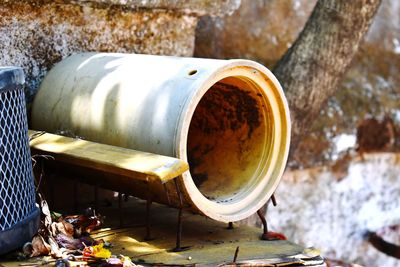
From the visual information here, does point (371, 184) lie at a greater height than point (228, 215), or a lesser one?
lesser

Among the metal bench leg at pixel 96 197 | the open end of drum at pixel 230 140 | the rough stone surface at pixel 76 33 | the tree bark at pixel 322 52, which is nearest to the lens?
the open end of drum at pixel 230 140

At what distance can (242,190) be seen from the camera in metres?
3.31

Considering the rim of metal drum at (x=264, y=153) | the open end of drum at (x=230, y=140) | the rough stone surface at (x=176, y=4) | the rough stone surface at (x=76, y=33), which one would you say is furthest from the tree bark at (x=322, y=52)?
the rim of metal drum at (x=264, y=153)

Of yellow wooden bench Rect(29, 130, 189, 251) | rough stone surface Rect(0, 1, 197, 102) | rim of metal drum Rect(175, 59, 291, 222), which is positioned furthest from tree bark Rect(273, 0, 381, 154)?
yellow wooden bench Rect(29, 130, 189, 251)

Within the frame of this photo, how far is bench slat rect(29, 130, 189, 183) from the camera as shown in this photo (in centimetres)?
275

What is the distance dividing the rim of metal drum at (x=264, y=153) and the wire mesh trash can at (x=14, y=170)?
1.92ft

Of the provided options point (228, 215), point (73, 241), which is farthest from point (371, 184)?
point (73, 241)

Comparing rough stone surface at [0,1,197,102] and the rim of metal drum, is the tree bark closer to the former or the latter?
rough stone surface at [0,1,197,102]

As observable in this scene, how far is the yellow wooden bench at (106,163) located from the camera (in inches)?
109

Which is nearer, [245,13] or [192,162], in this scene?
[192,162]

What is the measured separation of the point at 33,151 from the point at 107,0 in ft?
3.18

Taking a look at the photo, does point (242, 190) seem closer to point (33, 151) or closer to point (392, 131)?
point (33, 151)

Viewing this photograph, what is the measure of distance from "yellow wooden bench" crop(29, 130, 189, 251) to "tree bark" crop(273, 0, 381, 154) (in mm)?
1548

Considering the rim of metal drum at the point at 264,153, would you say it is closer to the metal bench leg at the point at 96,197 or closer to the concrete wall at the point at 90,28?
the metal bench leg at the point at 96,197
